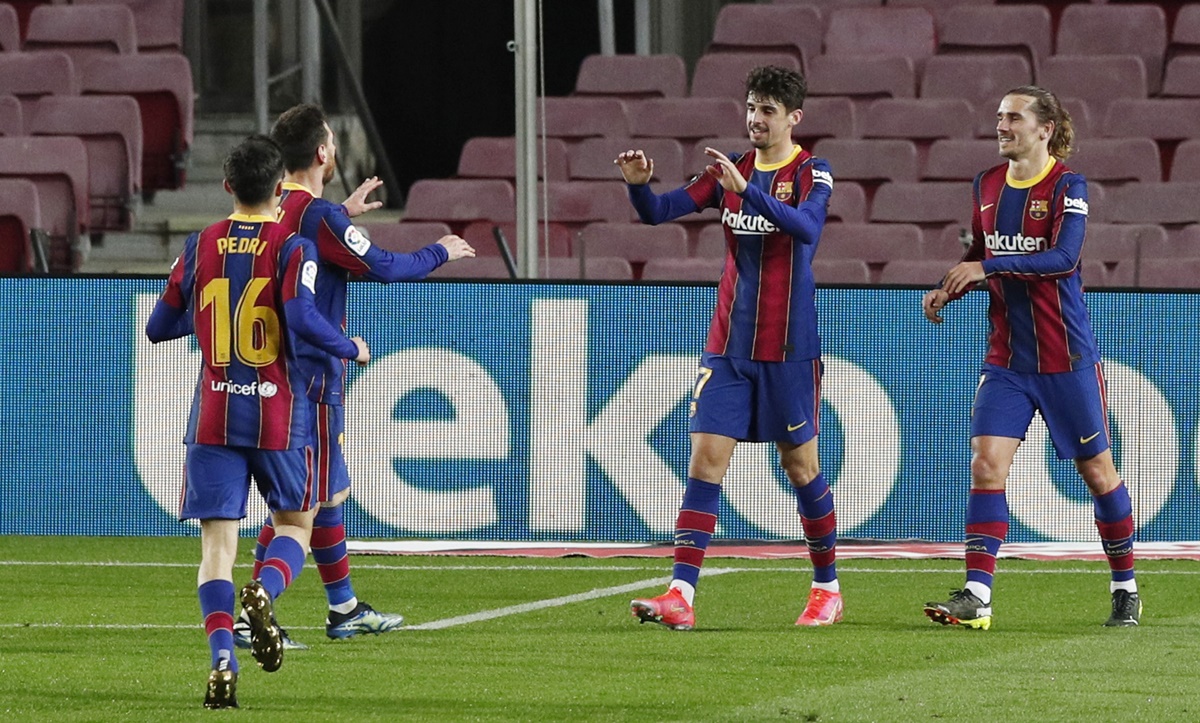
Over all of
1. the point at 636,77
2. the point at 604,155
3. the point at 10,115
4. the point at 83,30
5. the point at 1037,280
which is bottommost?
the point at 604,155

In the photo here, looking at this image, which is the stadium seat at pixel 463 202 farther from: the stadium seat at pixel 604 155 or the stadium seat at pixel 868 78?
the stadium seat at pixel 868 78

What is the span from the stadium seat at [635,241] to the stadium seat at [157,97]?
145 inches

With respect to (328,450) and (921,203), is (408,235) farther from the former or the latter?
(328,450)

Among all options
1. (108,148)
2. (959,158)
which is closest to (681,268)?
(959,158)

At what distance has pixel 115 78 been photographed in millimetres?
16375

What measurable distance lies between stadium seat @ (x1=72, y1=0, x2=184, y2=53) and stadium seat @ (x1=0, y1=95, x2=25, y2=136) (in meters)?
1.85

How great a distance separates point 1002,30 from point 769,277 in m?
8.67

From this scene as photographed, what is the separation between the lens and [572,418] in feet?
35.4

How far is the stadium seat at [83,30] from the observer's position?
1706 cm

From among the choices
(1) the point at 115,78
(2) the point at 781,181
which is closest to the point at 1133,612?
(2) the point at 781,181

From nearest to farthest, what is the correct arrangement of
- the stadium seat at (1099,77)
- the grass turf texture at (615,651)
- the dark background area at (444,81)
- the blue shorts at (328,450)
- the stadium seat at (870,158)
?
the grass turf texture at (615,651) < the blue shorts at (328,450) < the stadium seat at (870,158) < the stadium seat at (1099,77) < the dark background area at (444,81)

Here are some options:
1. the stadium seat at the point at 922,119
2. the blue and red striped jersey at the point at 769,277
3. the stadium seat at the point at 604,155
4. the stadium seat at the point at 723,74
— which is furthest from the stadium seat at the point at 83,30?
the blue and red striped jersey at the point at 769,277

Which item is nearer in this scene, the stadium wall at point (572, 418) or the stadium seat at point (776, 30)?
the stadium wall at point (572, 418)

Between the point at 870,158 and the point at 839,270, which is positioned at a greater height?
the point at 870,158
